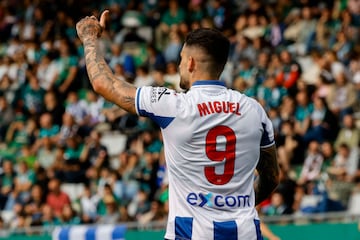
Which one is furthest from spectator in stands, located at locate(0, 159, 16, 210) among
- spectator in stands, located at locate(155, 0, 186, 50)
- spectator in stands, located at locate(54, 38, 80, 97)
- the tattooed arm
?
the tattooed arm

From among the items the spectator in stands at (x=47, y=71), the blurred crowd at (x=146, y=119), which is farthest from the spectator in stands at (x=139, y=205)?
the spectator in stands at (x=47, y=71)

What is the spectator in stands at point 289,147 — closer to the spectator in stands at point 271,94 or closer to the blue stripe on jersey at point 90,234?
the spectator in stands at point 271,94

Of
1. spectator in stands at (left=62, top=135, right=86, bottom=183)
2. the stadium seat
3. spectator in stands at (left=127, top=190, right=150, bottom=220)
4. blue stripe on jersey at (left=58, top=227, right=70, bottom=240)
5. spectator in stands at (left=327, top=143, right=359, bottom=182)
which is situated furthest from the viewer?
spectator in stands at (left=62, top=135, right=86, bottom=183)

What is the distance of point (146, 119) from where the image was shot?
18859 mm

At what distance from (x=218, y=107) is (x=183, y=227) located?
2.20 ft

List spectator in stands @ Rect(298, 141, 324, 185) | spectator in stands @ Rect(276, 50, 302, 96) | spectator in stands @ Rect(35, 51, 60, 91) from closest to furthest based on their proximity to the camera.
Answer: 1. spectator in stands @ Rect(298, 141, 324, 185)
2. spectator in stands @ Rect(276, 50, 302, 96)
3. spectator in stands @ Rect(35, 51, 60, 91)

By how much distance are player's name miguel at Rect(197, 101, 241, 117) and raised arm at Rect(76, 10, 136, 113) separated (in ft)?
1.21

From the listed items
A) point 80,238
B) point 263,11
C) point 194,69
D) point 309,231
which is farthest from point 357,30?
point 194,69

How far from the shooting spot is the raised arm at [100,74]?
5465mm

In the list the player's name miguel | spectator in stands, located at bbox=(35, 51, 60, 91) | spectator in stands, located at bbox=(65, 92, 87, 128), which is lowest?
the player's name miguel

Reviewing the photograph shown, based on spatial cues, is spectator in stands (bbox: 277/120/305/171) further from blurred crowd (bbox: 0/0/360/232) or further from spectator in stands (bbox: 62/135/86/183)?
spectator in stands (bbox: 62/135/86/183)

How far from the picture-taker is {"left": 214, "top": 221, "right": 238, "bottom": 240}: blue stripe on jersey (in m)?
5.49

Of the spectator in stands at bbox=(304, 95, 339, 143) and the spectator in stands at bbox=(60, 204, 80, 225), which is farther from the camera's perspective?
the spectator in stands at bbox=(60, 204, 80, 225)

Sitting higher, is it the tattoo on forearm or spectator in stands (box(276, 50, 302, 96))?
spectator in stands (box(276, 50, 302, 96))
